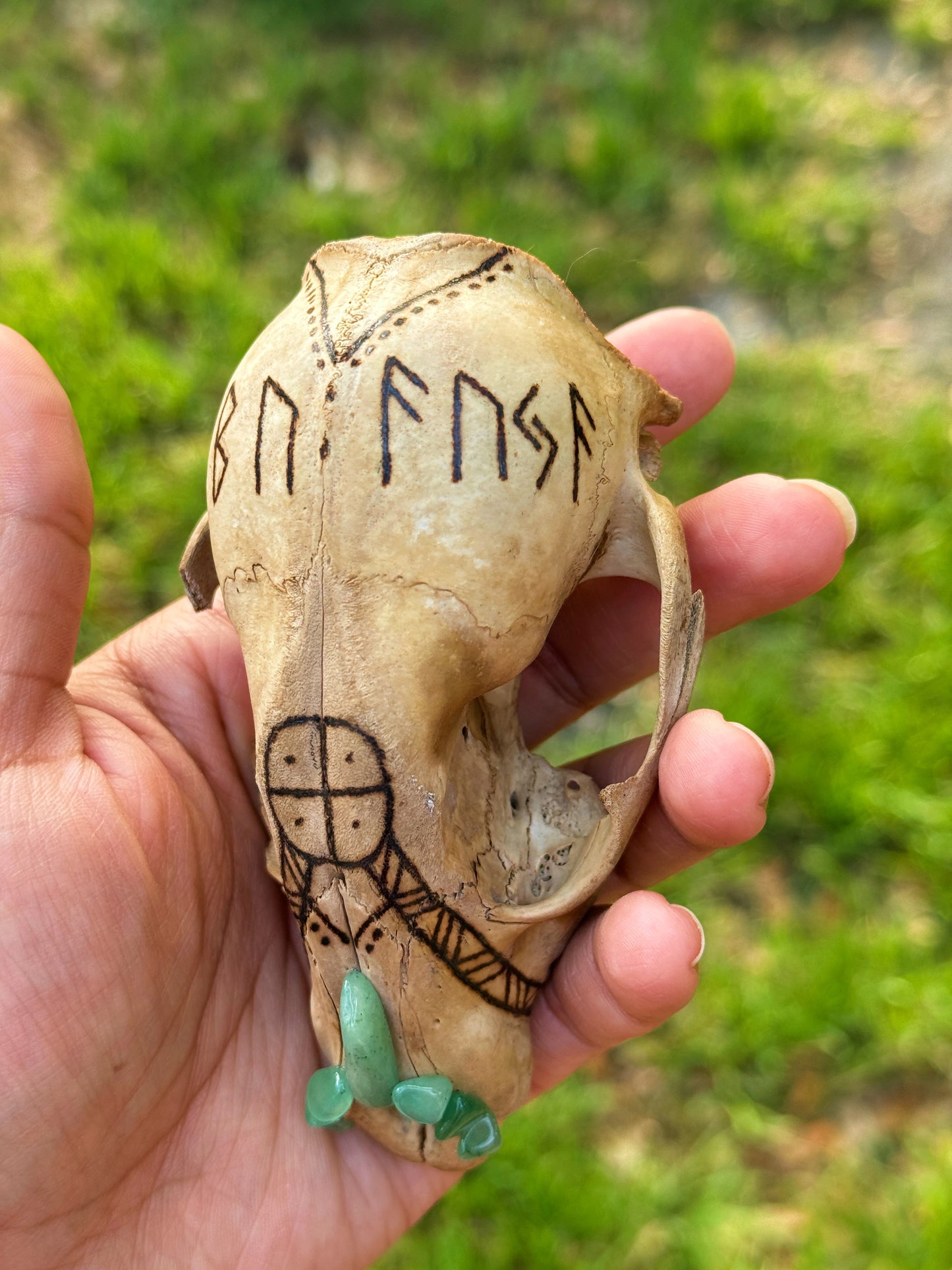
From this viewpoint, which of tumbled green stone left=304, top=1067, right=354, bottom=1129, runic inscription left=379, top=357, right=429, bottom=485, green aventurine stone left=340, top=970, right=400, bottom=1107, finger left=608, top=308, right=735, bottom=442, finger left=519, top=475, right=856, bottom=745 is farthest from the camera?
finger left=608, top=308, right=735, bottom=442

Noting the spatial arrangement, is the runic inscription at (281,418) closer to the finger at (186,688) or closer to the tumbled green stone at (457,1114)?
the finger at (186,688)

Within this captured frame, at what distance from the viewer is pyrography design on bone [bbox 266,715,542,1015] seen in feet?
6.00

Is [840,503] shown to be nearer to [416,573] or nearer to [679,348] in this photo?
[679,348]

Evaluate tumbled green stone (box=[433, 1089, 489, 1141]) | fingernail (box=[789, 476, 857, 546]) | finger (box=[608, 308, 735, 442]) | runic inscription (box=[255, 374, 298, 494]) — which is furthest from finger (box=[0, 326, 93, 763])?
fingernail (box=[789, 476, 857, 546])

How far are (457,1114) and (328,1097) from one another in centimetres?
24

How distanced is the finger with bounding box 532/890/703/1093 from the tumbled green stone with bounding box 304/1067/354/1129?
430 millimetres

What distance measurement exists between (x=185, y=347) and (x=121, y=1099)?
2.73 meters

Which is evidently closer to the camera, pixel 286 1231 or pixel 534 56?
pixel 286 1231

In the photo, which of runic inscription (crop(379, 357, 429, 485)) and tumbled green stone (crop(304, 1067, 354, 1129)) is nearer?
runic inscription (crop(379, 357, 429, 485))

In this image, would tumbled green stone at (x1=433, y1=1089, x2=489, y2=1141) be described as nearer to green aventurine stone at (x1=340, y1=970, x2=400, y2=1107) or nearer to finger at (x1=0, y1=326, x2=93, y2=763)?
green aventurine stone at (x1=340, y1=970, x2=400, y2=1107)

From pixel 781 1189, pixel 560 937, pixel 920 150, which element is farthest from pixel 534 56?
pixel 781 1189

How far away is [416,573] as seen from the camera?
1791mm

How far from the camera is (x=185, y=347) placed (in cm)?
399

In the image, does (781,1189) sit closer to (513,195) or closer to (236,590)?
(236,590)
